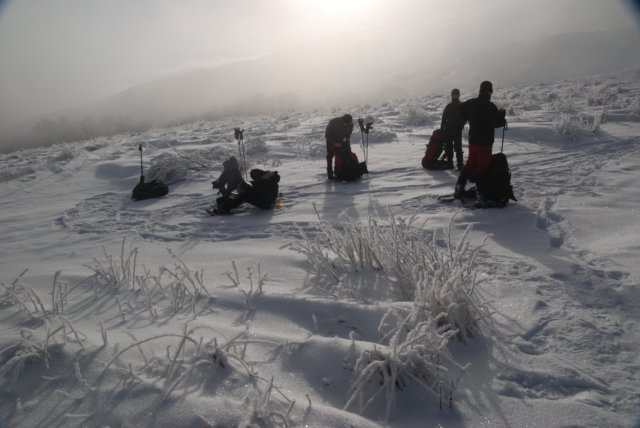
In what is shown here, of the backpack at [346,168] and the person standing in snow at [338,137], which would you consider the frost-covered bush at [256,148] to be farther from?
the backpack at [346,168]

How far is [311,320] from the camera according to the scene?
8.39 feet

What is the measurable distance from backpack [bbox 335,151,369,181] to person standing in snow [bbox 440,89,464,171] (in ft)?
5.92

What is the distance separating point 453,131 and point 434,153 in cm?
61

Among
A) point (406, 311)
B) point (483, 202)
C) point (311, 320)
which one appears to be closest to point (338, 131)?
point (483, 202)

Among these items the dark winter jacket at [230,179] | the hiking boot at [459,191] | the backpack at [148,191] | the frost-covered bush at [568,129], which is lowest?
the backpack at [148,191]

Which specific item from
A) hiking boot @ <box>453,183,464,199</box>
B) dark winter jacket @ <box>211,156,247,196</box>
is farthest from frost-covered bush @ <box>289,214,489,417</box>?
dark winter jacket @ <box>211,156,247,196</box>

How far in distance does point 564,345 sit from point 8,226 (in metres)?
7.58

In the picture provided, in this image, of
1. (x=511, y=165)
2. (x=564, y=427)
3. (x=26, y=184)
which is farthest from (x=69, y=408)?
(x=26, y=184)

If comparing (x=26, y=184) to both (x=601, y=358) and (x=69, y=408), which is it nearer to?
(x=69, y=408)

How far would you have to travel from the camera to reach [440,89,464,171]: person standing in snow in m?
7.80

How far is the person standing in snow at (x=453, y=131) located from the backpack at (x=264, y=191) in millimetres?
3572

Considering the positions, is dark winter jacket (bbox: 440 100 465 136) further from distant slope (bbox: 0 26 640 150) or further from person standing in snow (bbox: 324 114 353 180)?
distant slope (bbox: 0 26 640 150)

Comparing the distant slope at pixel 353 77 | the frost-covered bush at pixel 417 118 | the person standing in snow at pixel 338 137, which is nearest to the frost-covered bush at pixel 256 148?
the person standing in snow at pixel 338 137

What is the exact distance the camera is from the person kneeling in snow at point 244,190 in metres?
6.19
